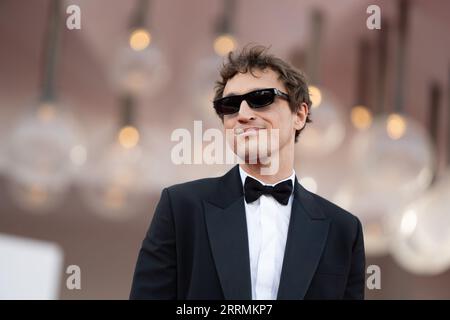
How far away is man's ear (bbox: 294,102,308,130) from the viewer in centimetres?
129

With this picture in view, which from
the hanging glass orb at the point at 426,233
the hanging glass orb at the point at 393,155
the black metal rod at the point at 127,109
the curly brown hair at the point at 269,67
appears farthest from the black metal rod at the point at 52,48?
the curly brown hair at the point at 269,67

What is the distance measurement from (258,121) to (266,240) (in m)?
Answer: 0.19

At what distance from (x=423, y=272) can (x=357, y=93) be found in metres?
0.88

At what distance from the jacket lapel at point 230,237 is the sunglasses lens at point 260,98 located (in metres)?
0.14

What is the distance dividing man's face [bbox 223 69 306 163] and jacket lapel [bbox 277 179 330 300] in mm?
108

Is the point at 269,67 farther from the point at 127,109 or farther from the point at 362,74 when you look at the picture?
the point at 362,74

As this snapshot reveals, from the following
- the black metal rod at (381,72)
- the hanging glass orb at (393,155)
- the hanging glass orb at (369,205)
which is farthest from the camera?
the black metal rod at (381,72)

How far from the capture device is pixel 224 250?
45.2 inches

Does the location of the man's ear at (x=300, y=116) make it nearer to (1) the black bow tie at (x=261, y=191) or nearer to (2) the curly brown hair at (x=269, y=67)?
(2) the curly brown hair at (x=269, y=67)

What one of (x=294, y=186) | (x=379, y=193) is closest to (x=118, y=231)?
(x=379, y=193)

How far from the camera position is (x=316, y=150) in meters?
2.77

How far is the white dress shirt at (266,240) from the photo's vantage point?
1.15 m

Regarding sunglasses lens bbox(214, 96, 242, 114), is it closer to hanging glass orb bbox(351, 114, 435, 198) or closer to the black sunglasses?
the black sunglasses

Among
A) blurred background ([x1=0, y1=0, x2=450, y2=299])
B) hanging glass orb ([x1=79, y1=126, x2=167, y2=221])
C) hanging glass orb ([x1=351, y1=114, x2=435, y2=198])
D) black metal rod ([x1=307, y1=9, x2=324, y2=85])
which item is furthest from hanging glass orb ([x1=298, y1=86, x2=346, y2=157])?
hanging glass orb ([x1=79, y1=126, x2=167, y2=221])
